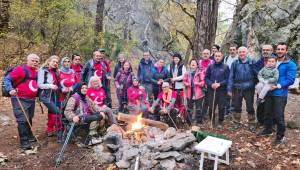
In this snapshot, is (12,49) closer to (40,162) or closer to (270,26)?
(40,162)

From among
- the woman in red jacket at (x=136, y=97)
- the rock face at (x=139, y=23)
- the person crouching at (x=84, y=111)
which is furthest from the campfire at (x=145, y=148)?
the rock face at (x=139, y=23)

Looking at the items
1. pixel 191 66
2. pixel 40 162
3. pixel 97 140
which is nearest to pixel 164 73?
pixel 191 66

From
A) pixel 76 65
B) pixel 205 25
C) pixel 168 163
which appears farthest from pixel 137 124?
pixel 205 25

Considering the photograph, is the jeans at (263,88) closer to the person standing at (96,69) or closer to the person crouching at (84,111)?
the person crouching at (84,111)

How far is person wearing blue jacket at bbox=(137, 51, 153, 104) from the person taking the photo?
9.28 metres

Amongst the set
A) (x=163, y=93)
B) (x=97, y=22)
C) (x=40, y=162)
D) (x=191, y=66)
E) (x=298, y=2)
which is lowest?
(x=40, y=162)

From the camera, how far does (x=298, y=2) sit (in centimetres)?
1384

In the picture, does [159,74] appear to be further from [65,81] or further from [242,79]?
[65,81]

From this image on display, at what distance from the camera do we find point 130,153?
6617 millimetres

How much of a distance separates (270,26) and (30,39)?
34.3ft

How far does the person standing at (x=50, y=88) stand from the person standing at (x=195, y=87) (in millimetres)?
3459

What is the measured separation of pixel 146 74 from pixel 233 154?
3487 millimetres

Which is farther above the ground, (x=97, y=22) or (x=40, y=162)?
(x=97, y=22)

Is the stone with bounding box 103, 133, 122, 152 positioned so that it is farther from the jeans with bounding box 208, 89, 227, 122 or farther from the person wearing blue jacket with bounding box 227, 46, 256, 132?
the person wearing blue jacket with bounding box 227, 46, 256, 132
